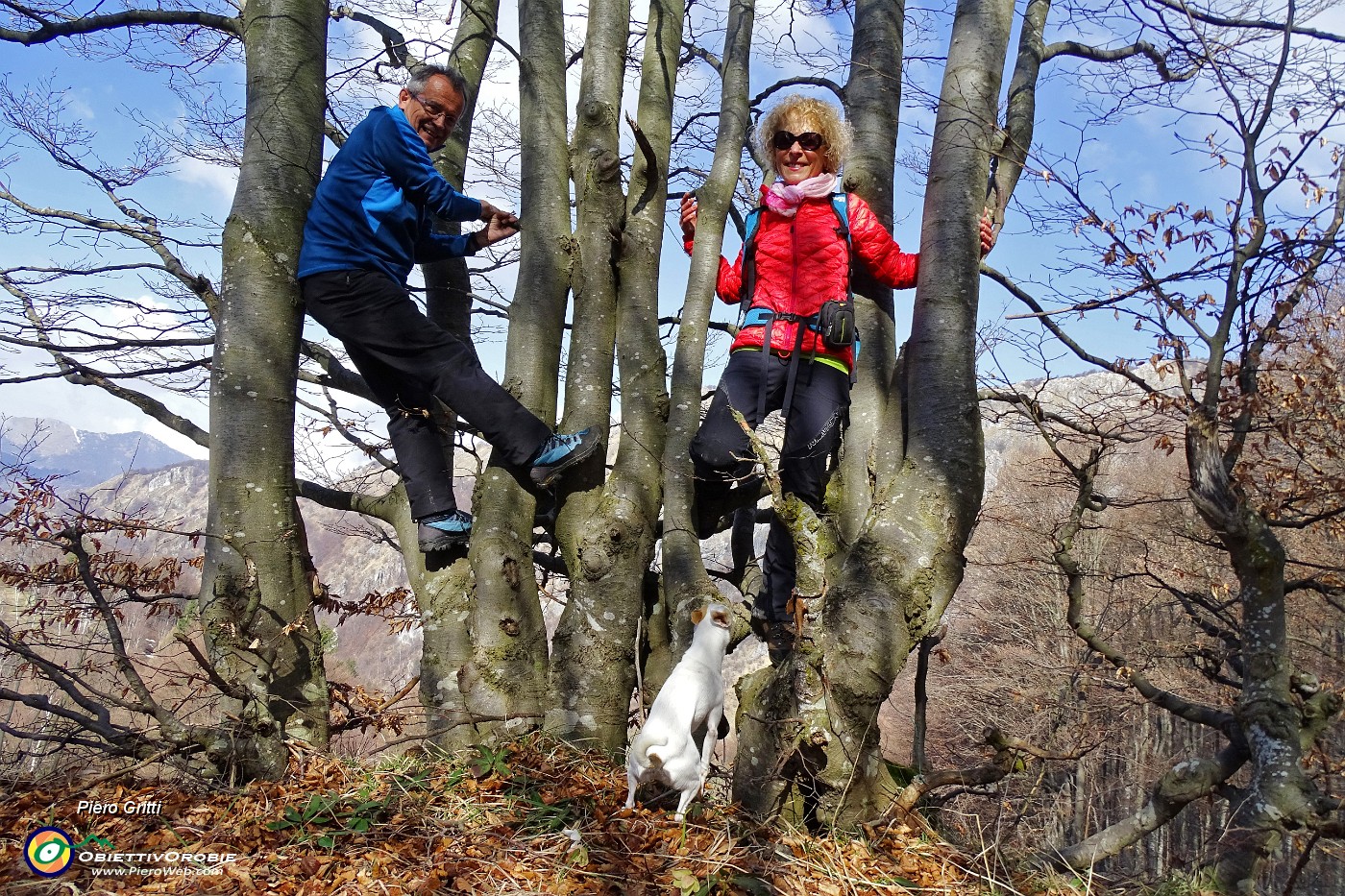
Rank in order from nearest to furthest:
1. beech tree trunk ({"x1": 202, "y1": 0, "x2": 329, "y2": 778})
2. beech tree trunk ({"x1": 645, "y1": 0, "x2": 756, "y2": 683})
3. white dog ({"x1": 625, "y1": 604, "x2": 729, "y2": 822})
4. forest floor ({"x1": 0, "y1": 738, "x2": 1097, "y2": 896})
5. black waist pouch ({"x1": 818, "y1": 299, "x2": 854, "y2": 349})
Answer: forest floor ({"x1": 0, "y1": 738, "x2": 1097, "y2": 896}), white dog ({"x1": 625, "y1": 604, "x2": 729, "y2": 822}), beech tree trunk ({"x1": 202, "y1": 0, "x2": 329, "y2": 778}), black waist pouch ({"x1": 818, "y1": 299, "x2": 854, "y2": 349}), beech tree trunk ({"x1": 645, "y1": 0, "x2": 756, "y2": 683})

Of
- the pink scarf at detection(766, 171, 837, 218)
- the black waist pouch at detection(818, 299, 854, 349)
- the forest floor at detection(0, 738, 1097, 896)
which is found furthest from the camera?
the pink scarf at detection(766, 171, 837, 218)

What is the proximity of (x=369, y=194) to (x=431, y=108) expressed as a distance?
542 mm

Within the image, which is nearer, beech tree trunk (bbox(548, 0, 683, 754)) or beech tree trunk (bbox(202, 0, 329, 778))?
beech tree trunk (bbox(202, 0, 329, 778))

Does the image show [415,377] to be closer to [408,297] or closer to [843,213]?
[408,297]

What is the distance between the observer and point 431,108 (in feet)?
11.2

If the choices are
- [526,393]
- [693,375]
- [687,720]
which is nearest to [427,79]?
[526,393]

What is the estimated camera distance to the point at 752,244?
135 inches

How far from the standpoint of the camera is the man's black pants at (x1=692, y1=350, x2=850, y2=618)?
10.4 feet

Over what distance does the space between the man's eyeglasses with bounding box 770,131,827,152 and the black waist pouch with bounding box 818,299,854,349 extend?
2.82 feet

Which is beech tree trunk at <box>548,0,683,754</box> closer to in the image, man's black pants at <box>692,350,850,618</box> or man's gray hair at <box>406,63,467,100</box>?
man's black pants at <box>692,350,850,618</box>

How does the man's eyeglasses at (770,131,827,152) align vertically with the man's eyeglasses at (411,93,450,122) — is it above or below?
below

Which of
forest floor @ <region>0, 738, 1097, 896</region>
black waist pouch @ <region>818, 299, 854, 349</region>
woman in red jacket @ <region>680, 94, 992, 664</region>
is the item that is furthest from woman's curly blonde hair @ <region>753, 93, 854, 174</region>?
forest floor @ <region>0, 738, 1097, 896</region>

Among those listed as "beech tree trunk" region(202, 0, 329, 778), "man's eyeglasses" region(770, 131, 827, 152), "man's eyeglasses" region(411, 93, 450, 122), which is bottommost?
"beech tree trunk" region(202, 0, 329, 778)

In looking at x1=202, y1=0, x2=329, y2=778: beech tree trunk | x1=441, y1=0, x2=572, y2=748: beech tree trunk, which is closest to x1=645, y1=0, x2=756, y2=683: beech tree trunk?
x1=441, y1=0, x2=572, y2=748: beech tree trunk
